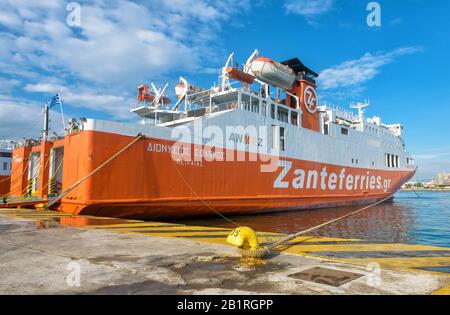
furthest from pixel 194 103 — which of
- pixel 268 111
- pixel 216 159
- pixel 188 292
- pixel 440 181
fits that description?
pixel 440 181

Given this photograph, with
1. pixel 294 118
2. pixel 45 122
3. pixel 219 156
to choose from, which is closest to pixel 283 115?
pixel 294 118

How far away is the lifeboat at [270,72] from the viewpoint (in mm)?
17172

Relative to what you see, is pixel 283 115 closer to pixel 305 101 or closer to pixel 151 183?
pixel 305 101

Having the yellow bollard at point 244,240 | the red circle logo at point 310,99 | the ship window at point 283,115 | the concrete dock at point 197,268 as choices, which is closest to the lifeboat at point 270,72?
the ship window at point 283,115

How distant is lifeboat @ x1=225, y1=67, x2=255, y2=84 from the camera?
15414 mm

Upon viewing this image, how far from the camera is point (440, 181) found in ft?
460

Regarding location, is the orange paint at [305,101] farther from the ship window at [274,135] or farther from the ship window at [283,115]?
the ship window at [274,135]

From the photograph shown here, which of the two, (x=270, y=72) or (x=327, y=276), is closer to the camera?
(x=327, y=276)

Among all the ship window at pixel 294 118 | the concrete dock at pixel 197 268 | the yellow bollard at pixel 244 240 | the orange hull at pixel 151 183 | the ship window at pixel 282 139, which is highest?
the ship window at pixel 294 118

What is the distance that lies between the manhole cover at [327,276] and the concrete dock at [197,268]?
0.01 m

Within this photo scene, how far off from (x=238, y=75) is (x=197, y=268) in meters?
13.1

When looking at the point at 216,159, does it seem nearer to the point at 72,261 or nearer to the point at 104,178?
the point at 104,178

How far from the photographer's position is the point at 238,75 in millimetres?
15805
